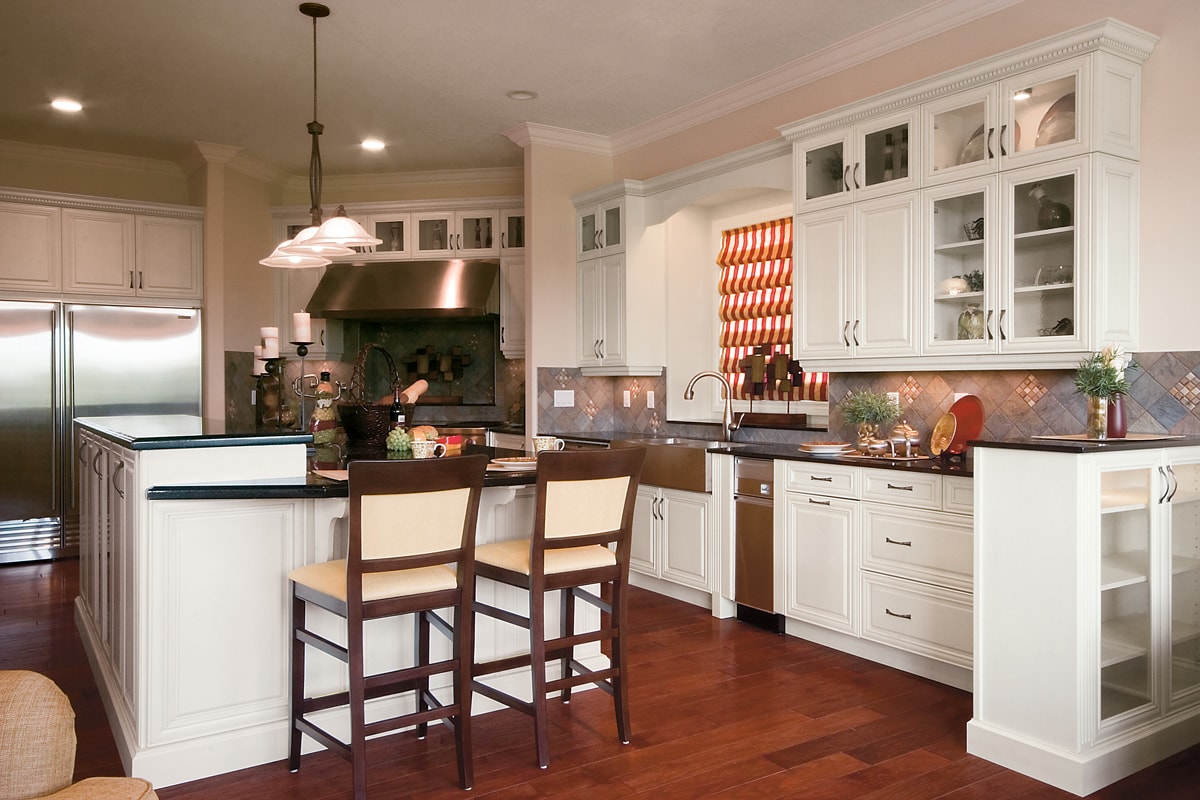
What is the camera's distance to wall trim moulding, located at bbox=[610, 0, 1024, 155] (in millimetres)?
3895

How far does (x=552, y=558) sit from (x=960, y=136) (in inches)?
94.7

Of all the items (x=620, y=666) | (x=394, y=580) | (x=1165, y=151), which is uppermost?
(x=1165, y=151)

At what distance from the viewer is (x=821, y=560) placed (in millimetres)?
3881

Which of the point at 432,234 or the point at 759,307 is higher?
the point at 432,234

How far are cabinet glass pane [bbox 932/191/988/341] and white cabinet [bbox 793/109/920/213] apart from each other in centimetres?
21

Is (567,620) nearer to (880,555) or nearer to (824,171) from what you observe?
(880,555)

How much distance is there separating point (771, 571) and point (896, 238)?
Result: 64.0 inches

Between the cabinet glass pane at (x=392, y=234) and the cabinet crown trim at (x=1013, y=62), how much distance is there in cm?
374

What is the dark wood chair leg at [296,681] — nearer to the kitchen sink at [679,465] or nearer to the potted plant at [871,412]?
the kitchen sink at [679,465]

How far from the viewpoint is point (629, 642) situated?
13.2 feet

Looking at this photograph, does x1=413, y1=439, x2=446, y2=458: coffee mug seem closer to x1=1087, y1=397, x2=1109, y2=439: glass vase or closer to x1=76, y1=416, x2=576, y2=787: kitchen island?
x1=76, y1=416, x2=576, y2=787: kitchen island

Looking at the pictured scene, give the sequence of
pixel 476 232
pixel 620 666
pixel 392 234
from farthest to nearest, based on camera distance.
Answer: pixel 392 234, pixel 476 232, pixel 620 666

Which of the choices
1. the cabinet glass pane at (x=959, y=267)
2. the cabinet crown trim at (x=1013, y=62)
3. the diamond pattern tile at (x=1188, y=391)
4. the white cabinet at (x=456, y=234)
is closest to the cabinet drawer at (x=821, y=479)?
the cabinet glass pane at (x=959, y=267)


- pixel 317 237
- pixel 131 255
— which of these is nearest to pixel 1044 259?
pixel 317 237
